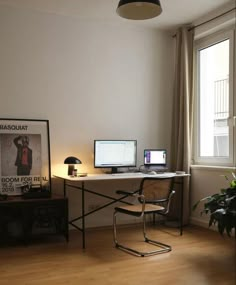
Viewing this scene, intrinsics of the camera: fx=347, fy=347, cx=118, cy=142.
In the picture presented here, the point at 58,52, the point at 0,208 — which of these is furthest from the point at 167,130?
the point at 0,208

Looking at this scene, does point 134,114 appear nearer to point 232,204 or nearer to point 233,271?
point 232,204

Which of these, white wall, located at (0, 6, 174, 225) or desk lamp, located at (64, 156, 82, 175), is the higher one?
white wall, located at (0, 6, 174, 225)

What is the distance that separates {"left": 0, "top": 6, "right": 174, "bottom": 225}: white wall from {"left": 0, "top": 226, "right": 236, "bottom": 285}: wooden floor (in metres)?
0.85

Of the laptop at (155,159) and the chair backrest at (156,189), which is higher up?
the laptop at (155,159)

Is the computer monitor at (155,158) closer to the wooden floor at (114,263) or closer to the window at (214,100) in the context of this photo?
the window at (214,100)

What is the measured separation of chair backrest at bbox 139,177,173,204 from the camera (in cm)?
344

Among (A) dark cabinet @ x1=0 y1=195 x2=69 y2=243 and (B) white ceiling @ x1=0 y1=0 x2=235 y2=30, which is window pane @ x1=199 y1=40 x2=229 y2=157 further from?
(A) dark cabinet @ x1=0 y1=195 x2=69 y2=243

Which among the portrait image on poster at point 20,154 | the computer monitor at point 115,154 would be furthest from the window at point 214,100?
the portrait image on poster at point 20,154

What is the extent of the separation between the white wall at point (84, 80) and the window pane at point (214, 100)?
1.64 feet

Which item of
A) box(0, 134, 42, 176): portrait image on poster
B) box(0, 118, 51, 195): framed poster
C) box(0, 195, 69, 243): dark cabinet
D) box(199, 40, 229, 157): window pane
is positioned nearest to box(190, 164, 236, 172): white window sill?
box(199, 40, 229, 157): window pane

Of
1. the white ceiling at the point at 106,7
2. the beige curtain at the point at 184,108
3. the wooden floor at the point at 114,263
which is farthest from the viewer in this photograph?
the beige curtain at the point at 184,108

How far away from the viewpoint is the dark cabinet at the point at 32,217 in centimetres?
363

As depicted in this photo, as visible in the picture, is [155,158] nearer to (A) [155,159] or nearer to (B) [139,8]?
(A) [155,159]

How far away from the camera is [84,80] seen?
4.40 meters
